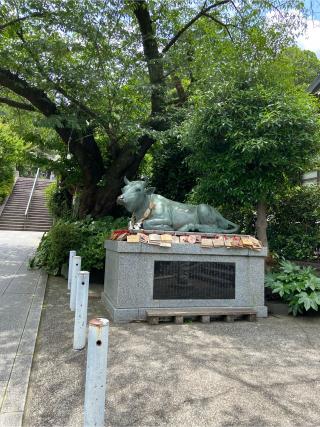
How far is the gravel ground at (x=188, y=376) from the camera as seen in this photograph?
3.11 meters

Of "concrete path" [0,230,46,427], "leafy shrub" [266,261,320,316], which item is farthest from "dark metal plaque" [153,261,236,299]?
"concrete path" [0,230,46,427]

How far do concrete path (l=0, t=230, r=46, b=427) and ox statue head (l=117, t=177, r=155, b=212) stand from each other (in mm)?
2536

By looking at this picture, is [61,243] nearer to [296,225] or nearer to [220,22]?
[296,225]

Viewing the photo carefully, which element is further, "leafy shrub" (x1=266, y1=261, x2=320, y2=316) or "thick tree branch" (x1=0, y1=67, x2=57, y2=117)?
"thick tree branch" (x1=0, y1=67, x2=57, y2=117)

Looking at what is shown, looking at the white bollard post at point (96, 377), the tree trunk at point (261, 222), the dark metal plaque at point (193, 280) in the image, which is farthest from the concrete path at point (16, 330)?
the tree trunk at point (261, 222)

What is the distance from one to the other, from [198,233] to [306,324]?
97.7 inches

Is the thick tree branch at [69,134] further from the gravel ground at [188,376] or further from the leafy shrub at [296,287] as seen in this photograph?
the leafy shrub at [296,287]

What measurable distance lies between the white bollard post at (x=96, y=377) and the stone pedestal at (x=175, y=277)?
3390mm

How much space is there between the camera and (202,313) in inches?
241

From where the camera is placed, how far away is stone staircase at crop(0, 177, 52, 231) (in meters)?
24.1

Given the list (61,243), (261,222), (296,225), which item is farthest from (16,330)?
(296,225)

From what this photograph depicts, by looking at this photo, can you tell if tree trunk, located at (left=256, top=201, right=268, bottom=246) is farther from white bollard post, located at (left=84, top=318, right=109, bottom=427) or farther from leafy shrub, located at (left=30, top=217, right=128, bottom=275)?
white bollard post, located at (left=84, top=318, right=109, bottom=427)

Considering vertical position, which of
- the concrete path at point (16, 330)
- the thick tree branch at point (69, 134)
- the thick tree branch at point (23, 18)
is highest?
the thick tree branch at point (23, 18)

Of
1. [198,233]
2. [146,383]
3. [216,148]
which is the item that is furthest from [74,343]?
[216,148]
